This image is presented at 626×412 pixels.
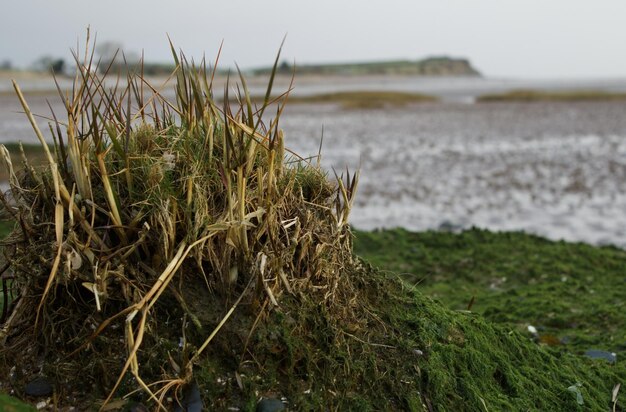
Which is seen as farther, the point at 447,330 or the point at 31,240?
the point at 447,330

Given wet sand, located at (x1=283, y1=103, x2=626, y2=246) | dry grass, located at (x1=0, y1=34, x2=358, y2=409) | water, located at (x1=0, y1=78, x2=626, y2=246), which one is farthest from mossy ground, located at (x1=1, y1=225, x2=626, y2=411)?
wet sand, located at (x1=283, y1=103, x2=626, y2=246)

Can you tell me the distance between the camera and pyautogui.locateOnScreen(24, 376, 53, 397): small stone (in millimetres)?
2559

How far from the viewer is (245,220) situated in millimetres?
2656

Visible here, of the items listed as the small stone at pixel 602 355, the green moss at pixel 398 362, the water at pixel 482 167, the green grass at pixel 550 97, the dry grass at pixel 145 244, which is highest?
the dry grass at pixel 145 244

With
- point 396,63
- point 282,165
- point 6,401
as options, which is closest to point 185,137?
point 282,165

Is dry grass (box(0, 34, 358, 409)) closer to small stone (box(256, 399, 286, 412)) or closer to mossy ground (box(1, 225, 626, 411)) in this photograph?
mossy ground (box(1, 225, 626, 411))

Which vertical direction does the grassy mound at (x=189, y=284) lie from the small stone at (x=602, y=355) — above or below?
above

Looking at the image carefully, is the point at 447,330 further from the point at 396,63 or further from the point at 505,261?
the point at 396,63

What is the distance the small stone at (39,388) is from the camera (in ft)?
8.39

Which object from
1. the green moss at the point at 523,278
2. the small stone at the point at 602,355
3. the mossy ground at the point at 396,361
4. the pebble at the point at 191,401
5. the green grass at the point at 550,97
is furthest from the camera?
the green grass at the point at 550,97

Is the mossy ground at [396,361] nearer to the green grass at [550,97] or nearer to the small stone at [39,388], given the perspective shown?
the small stone at [39,388]

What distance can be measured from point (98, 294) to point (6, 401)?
51 cm

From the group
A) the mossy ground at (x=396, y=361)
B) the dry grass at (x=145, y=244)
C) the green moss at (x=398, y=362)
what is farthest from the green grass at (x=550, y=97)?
the dry grass at (x=145, y=244)

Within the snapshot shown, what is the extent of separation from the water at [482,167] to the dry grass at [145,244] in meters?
0.58
